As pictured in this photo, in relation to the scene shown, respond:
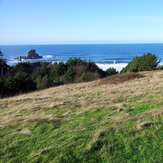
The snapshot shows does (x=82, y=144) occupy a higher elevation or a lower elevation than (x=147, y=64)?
lower

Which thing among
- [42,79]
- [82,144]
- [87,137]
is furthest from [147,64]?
[82,144]

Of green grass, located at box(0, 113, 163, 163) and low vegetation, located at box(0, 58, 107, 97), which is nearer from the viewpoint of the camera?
green grass, located at box(0, 113, 163, 163)

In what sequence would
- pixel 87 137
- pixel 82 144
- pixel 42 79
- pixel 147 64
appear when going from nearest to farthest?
pixel 82 144
pixel 87 137
pixel 42 79
pixel 147 64

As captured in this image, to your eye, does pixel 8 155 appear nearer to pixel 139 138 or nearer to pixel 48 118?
pixel 48 118

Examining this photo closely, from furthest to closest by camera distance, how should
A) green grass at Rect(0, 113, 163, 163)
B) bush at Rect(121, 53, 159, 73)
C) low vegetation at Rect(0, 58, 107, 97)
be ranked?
bush at Rect(121, 53, 159, 73), low vegetation at Rect(0, 58, 107, 97), green grass at Rect(0, 113, 163, 163)

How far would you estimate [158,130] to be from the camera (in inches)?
178

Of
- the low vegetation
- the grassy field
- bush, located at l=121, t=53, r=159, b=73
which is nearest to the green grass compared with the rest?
the grassy field

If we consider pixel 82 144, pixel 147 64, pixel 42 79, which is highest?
pixel 147 64

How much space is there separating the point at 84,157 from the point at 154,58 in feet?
107

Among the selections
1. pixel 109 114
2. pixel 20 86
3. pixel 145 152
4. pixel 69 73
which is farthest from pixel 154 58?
pixel 145 152

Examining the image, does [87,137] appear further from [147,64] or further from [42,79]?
[147,64]

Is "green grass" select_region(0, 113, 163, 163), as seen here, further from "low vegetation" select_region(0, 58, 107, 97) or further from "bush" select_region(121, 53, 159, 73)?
"bush" select_region(121, 53, 159, 73)

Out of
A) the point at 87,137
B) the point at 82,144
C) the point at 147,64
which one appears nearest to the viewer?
the point at 82,144

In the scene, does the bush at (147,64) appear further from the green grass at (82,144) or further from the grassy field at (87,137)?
the green grass at (82,144)
